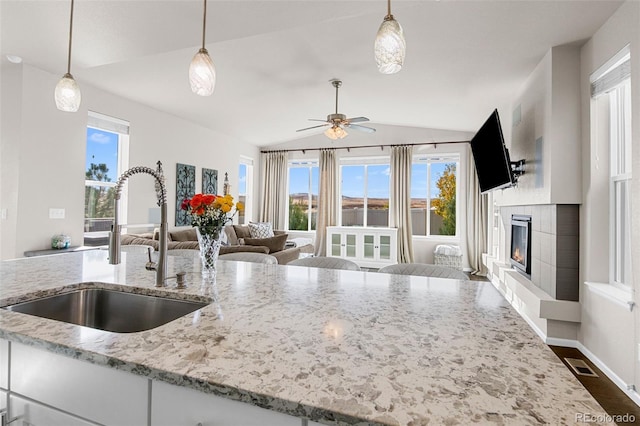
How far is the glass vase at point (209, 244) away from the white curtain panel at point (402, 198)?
5.37 meters

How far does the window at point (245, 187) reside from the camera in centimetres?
724

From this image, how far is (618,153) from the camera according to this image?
8.15ft

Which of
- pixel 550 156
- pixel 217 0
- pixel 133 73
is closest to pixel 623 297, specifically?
pixel 550 156

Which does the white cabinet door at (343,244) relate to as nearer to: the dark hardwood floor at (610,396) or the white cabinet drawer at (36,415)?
the dark hardwood floor at (610,396)

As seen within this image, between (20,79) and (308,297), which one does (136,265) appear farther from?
(20,79)

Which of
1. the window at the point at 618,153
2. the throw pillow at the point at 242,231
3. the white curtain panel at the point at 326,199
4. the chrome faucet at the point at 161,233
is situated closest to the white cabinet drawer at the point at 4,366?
the chrome faucet at the point at 161,233

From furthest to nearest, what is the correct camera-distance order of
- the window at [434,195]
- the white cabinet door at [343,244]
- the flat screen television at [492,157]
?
the white cabinet door at [343,244] < the window at [434,195] < the flat screen television at [492,157]

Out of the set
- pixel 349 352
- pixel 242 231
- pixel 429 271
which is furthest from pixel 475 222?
pixel 349 352

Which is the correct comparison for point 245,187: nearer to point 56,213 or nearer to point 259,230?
point 259,230

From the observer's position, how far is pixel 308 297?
1.20 metres

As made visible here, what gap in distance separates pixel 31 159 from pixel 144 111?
5.78 feet

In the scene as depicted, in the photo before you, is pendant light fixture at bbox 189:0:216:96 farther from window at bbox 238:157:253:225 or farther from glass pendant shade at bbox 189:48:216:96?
window at bbox 238:157:253:225

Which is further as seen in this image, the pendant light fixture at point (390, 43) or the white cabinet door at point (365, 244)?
the white cabinet door at point (365, 244)

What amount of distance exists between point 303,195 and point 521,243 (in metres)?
4.83
